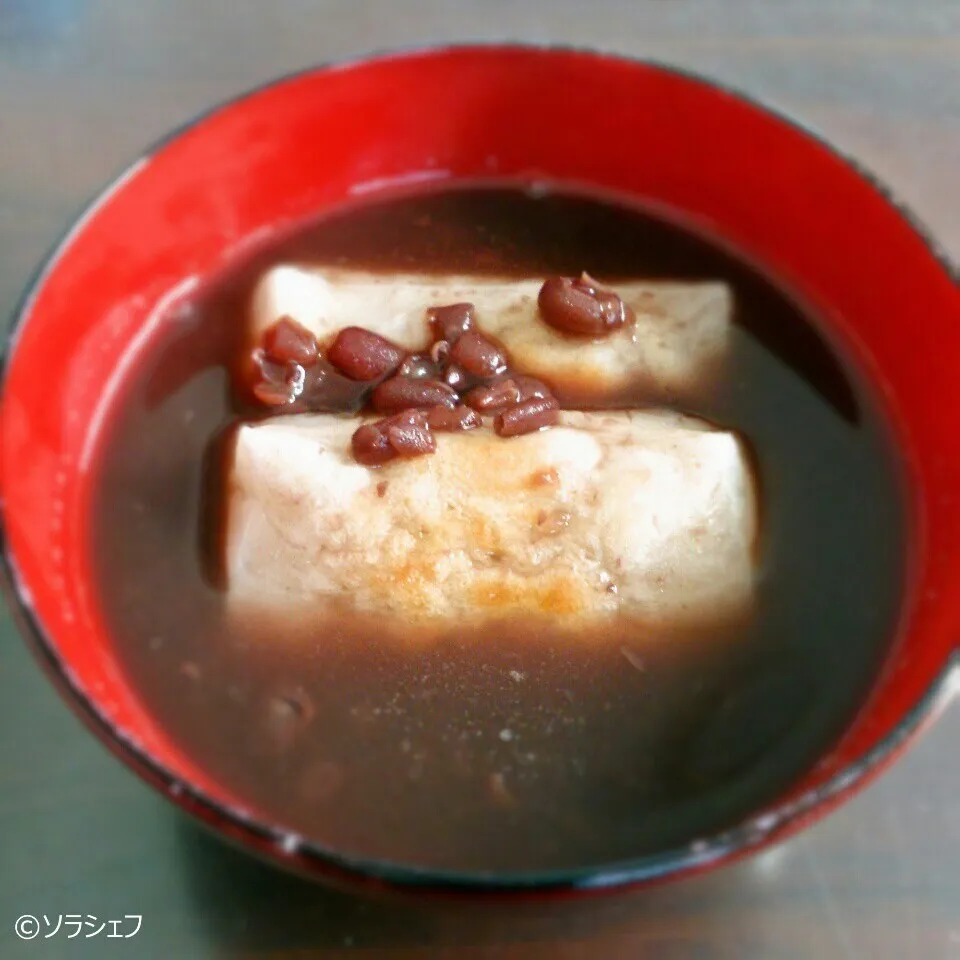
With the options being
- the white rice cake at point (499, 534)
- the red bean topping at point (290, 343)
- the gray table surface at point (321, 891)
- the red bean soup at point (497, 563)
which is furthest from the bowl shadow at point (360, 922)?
the red bean topping at point (290, 343)

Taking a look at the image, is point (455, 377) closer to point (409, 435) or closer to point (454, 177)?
point (409, 435)

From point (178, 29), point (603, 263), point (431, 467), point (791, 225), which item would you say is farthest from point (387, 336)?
point (178, 29)

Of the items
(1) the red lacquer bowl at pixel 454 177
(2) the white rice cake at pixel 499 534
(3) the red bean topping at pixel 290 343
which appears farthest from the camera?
(3) the red bean topping at pixel 290 343

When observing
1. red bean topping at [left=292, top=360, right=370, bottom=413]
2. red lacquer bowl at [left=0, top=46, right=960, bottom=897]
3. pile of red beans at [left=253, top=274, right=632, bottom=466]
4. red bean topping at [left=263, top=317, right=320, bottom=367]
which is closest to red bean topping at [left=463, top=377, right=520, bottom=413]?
pile of red beans at [left=253, top=274, right=632, bottom=466]

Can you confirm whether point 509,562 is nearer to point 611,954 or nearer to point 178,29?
point 611,954

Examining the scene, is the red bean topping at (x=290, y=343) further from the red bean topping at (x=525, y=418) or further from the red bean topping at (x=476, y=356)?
the red bean topping at (x=525, y=418)

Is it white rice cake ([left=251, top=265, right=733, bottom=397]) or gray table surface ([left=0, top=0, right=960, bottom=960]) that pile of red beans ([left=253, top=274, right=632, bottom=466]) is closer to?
white rice cake ([left=251, top=265, right=733, bottom=397])

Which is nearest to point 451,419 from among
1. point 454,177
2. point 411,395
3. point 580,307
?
point 411,395

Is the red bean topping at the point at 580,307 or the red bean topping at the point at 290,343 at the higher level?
the red bean topping at the point at 580,307
